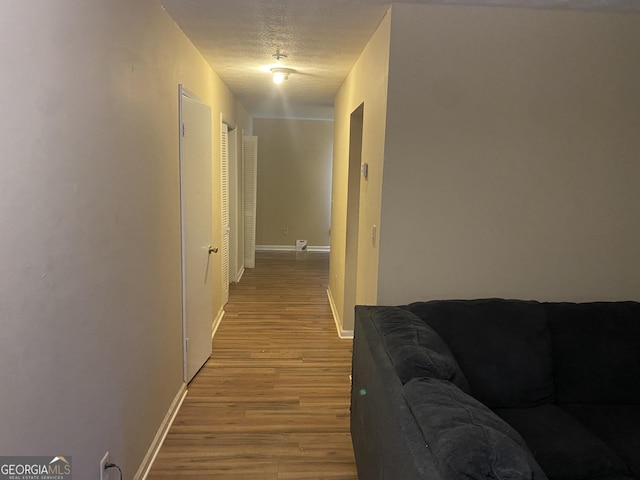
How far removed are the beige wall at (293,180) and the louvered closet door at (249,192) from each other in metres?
1.32

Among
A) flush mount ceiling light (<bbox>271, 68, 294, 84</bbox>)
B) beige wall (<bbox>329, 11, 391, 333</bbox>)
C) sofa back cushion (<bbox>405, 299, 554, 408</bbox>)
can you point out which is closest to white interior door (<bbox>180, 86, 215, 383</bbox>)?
flush mount ceiling light (<bbox>271, 68, 294, 84</bbox>)

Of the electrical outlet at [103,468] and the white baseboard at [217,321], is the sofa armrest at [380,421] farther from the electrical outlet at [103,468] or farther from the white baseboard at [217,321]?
the white baseboard at [217,321]

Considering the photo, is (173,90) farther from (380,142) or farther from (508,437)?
(508,437)

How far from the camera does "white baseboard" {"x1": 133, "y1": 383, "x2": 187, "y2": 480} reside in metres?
2.12

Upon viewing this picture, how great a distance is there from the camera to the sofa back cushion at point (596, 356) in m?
2.06

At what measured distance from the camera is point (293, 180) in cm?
794

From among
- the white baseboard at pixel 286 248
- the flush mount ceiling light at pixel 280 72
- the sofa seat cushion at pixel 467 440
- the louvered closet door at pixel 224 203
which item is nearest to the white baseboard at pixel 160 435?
the sofa seat cushion at pixel 467 440

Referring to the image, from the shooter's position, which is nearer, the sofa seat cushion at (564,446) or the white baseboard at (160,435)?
the sofa seat cushion at (564,446)

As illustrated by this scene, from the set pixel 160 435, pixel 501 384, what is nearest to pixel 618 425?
pixel 501 384

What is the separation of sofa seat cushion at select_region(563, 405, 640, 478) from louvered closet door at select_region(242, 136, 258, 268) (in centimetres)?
520

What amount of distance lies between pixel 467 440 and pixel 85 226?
1.34 m

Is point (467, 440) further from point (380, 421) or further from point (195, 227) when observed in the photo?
point (195, 227)

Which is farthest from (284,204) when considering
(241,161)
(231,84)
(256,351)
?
(256,351)

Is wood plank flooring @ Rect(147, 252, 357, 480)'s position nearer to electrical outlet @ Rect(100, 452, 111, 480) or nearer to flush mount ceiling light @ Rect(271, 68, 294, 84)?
electrical outlet @ Rect(100, 452, 111, 480)
